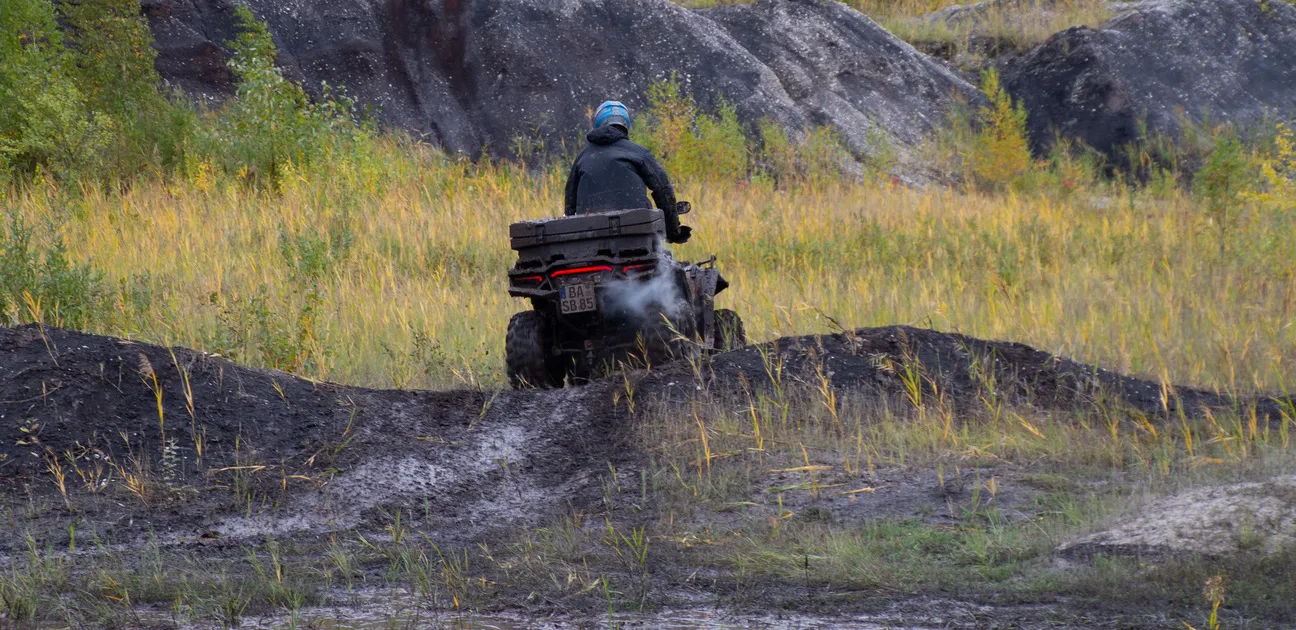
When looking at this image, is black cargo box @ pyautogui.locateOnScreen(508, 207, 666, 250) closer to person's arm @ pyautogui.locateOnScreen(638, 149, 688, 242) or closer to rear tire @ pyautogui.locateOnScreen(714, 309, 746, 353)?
person's arm @ pyautogui.locateOnScreen(638, 149, 688, 242)

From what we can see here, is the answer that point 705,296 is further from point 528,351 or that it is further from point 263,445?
point 263,445

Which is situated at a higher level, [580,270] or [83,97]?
[83,97]

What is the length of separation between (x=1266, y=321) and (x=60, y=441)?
791cm

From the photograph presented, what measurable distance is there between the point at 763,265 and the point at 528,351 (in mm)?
5261

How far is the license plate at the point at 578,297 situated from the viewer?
8.06 m

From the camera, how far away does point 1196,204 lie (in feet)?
53.2

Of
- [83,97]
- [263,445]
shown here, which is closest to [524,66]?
[83,97]

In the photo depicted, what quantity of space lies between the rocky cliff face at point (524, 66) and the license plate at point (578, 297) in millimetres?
12209

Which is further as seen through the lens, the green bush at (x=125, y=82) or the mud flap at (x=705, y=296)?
the green bush at (x=125, y=82)

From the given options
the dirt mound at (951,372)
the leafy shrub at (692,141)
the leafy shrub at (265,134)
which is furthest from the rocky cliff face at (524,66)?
the dirt mound at (951,372)

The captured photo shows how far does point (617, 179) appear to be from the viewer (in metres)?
8.90

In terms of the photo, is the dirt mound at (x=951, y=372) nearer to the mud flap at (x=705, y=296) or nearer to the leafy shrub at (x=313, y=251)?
the mud flap at (x=705, y=296)

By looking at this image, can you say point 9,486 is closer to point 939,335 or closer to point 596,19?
→ point 939,335

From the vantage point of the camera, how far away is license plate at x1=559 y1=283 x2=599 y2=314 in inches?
317
